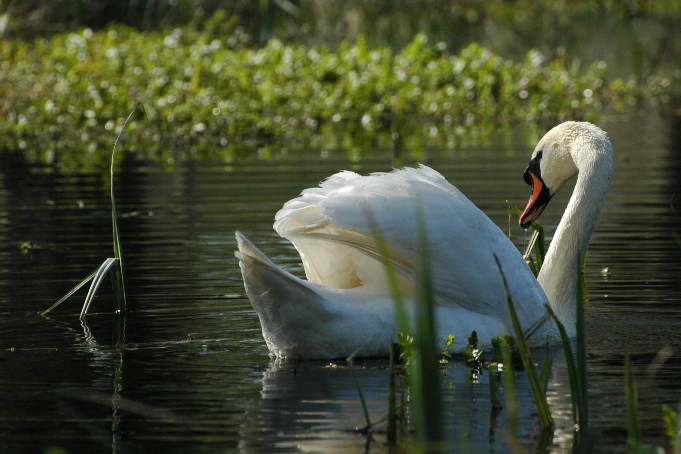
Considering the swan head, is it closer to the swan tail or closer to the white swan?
the white swan

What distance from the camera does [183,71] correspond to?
1934 centimetres

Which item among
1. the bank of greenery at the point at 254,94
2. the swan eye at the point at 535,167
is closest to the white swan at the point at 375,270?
the swan eye at the point at 535,167

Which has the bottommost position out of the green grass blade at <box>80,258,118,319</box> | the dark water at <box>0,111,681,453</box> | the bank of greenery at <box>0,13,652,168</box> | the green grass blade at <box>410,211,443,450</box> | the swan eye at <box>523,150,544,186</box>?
the dark water at <box>0,111,681,453</box>

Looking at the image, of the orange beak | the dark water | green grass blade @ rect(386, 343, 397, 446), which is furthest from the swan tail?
the orange beak

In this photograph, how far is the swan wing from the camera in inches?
220

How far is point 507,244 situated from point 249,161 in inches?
349

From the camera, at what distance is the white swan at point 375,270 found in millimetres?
5441

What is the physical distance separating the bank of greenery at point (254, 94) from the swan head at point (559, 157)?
911cm

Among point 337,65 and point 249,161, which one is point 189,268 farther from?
point 337,65

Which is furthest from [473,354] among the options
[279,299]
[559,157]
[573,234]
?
[559,157]

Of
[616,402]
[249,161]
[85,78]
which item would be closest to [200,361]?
[616,402]

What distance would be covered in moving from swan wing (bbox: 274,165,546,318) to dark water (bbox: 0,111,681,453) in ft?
1.20

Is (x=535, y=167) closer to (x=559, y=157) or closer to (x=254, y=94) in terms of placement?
(x=559, y=157)

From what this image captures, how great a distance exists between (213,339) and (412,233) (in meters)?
1.19
